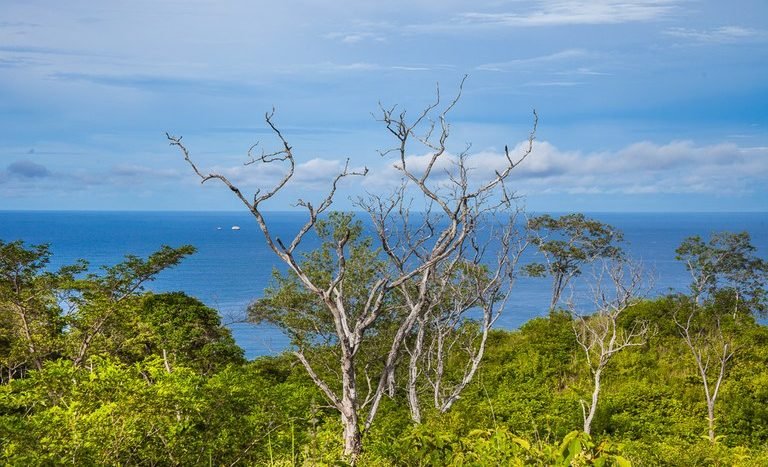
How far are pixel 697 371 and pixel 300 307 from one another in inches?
484

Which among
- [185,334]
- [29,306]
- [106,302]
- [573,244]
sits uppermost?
[573,244]

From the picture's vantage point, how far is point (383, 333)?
22.3 metres

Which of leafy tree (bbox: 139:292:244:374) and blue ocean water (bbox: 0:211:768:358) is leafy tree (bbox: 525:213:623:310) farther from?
leafy tree (bbox: 139:292:244:374)

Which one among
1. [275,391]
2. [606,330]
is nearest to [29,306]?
[275,391]

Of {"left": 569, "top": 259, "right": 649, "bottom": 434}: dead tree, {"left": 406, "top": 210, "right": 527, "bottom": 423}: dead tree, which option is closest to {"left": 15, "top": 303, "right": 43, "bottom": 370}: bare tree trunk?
{"left": 406, "top": 210, "right": 527, "bottom": 423}: dead tree

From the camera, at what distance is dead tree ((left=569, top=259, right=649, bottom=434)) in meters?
17.1

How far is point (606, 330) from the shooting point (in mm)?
17484

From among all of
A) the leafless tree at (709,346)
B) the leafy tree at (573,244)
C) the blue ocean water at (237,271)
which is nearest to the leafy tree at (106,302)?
the blue ocean water at (237,271)

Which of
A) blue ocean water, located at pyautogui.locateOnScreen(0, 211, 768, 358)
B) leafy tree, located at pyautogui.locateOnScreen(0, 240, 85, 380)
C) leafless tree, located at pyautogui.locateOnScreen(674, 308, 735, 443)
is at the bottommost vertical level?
blue ocean water, located at pyautogui.locateOnScreen(0, 211, 768, 358)

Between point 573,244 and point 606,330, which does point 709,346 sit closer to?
point 606,330

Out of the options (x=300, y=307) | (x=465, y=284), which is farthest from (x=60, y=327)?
(x=465, y=284)

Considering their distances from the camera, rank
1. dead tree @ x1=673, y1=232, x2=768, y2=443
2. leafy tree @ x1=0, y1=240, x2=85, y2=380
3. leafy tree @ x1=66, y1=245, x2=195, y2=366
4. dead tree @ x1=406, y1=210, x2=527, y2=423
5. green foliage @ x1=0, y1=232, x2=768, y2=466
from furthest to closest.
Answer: dead tree @ x1=673, y1=232, x2=768, y2=443 → leafy tree @ x1=0, y1=240, x2=85, y2=380 → leafy tree @ x1=66, y1=245, x2=195, y2=366 → dead tree @ x1=406, y1=210, x2=527, y2=423 → green foliage @ x1=0, y1=232, x2=768, y2=466

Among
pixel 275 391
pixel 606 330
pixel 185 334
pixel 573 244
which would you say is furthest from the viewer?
pixel 573 244

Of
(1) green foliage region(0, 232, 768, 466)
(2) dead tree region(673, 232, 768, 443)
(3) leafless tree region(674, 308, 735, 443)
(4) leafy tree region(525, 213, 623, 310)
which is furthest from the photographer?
(4) leafy tree region(525, 213, 623, 310)
